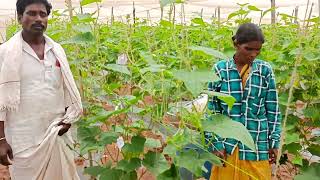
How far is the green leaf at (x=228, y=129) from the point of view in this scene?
150cm

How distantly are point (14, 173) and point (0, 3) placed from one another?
966 centimetres

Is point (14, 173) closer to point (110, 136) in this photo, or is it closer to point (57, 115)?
point (57, 115)

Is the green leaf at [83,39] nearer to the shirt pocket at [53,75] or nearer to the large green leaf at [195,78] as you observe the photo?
the shirt pocket at [53,75]

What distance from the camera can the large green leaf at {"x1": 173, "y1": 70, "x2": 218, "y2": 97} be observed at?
4.81 ft

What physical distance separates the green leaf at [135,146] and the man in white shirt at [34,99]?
1.98 feet

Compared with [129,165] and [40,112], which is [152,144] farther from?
[40,112]

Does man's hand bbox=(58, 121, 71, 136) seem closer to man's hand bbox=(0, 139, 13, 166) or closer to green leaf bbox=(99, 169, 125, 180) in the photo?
man's hand bbox=(0, 139, 13, 166)

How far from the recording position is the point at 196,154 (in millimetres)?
1644

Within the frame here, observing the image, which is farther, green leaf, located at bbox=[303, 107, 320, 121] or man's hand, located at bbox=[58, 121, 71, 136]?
green leaf, located at bbox=[303, 107, 320, 121]

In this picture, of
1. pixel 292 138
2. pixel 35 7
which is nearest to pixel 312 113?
pixel 292 138

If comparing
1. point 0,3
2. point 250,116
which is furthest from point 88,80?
point 0,3

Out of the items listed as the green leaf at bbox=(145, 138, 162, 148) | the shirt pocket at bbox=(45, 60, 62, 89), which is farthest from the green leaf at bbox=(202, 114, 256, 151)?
the shirt pocket at bbox=(45, 60, 62, 89)

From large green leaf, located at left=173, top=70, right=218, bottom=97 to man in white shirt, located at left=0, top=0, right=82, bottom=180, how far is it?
0.93 meters

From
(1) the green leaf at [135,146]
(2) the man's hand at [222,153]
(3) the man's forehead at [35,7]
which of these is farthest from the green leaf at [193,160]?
(3) the man's forehead at [35,7]
